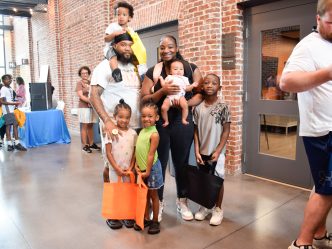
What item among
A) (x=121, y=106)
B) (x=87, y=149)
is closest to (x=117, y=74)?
(x=121, y=106)

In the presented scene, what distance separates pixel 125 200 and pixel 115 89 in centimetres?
94

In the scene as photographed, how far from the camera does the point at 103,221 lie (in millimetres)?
2809

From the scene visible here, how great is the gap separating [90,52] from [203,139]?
5.11m

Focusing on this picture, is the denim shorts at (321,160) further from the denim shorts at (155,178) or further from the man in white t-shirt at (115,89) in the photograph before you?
the man in white t-shirt at (115,89)

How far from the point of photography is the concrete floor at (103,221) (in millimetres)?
2404

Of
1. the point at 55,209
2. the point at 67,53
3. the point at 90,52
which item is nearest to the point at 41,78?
the point at 67,53

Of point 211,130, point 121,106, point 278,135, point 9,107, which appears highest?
point 121,106

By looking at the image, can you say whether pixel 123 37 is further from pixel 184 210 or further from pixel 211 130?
pixel 184 210

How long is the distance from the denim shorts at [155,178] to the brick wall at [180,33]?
5.76 feet

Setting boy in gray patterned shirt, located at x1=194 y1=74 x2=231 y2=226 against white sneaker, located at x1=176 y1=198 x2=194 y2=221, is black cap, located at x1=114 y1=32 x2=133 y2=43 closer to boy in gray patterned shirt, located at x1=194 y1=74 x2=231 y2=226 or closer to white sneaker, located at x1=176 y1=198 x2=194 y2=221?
boy in gray patterned shirt, located at x1=194 y1=74 x2=231 y2=226

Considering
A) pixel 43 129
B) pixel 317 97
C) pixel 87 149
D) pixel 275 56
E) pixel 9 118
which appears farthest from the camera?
pixel 43 129

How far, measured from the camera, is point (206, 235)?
8.14 ft

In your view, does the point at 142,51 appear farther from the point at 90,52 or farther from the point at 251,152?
the point at 90,52

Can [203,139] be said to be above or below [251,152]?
above
